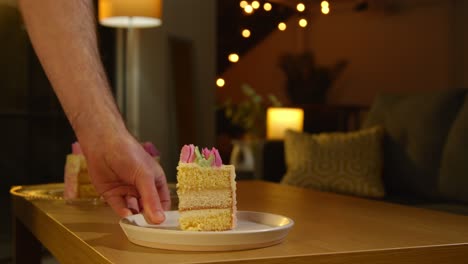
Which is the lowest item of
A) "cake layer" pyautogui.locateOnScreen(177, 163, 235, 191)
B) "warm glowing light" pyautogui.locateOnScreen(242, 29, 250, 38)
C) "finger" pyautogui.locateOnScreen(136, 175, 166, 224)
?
"finger" pyautogui.locateOnScreen(136, 175, 166, 224)

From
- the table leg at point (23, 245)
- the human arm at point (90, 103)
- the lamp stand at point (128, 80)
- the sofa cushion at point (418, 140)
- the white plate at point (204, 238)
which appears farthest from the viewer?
the lamp stand at point (128, 80)

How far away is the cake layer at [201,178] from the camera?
0.99m

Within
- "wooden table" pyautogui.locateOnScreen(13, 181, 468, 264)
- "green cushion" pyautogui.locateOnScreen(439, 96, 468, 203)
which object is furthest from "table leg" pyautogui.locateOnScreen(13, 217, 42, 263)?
"green cushion" pyautogui.locateOnScreen(439, 96, 468, 203)

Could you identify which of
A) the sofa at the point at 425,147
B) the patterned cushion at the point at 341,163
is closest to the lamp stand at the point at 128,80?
the patterned cushion at the point at 341,163

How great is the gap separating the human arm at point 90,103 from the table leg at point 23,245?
2.47 ft

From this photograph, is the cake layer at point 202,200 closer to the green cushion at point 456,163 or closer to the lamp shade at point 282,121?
the green cushion at point 456,163

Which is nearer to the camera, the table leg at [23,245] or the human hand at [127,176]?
the human hand at [127,176]

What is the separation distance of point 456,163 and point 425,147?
0.22 metres

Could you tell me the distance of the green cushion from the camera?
2.80 metres

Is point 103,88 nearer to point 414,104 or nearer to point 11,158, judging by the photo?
point 414,104

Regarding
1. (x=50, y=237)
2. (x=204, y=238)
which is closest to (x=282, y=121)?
(x=50, y=237)

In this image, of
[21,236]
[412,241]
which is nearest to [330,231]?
[412,241]

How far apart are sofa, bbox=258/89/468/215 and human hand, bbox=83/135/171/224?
1.78 meters

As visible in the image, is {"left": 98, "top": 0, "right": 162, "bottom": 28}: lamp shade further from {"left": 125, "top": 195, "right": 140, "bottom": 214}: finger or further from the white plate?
the white plate
